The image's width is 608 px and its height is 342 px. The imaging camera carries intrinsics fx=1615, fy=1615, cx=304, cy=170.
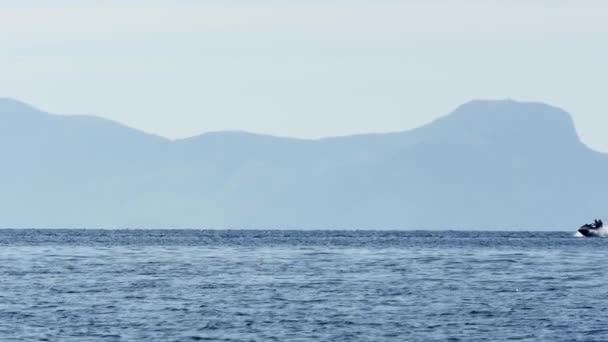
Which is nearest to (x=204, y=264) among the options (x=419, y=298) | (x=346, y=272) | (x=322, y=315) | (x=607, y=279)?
(x=346, y=272)

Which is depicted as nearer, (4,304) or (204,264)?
(4,304)

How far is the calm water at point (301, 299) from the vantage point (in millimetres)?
72125

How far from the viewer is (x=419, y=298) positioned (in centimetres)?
9069

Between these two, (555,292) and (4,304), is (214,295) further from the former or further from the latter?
(555,292)

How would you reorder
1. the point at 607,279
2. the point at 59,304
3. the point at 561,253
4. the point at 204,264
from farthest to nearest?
the point at 561,253 < the point at 204,264 < the point at 607,279 < the point at 59,304

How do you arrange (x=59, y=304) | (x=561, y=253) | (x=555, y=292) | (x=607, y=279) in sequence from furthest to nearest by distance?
(x=561, y=253)
(x=607, y=279)
(x=555, y=292)
(x=59, y=304)

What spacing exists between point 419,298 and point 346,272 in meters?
28.5

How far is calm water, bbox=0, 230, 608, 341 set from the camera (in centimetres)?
7212

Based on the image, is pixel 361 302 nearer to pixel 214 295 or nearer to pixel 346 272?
pixel 214 295

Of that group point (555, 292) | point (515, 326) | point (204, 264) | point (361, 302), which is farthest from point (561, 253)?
point (515, 326)

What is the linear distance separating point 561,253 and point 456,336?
335ft

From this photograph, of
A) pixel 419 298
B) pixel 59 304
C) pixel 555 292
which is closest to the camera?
pixel 59 304

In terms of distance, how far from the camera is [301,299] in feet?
294

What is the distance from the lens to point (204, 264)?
5305 inches
